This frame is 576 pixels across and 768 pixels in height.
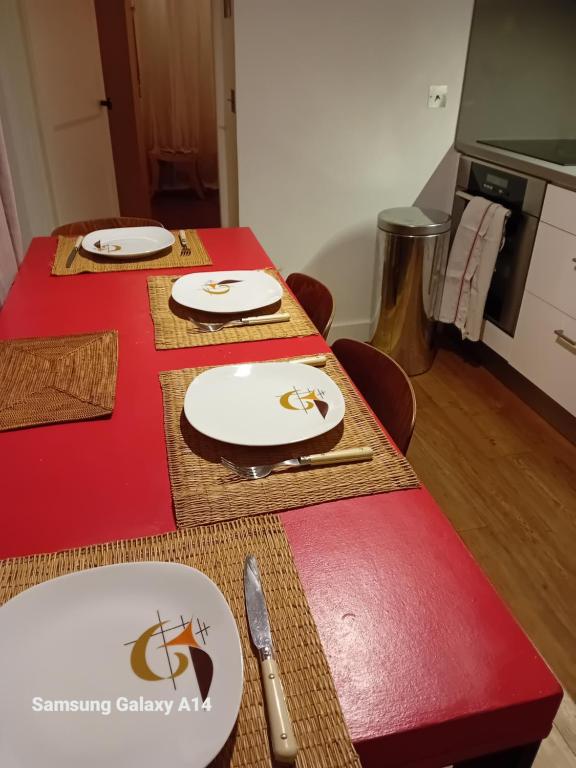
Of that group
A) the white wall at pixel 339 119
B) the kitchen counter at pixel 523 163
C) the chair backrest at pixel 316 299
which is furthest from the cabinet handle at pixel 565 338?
the chair backrest at pixel 316 299

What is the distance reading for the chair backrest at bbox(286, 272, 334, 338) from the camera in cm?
154

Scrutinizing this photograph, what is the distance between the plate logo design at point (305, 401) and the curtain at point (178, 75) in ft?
16.2

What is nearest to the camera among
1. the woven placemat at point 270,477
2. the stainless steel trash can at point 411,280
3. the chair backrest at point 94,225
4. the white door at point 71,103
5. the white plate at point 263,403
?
the woven placemat at point 270,477

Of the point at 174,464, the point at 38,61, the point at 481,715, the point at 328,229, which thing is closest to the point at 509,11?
the point at 328,229

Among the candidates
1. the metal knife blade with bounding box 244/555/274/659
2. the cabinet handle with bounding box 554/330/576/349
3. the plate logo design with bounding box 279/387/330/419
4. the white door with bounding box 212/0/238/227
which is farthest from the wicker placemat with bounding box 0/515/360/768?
the white door with bounding box 212/0/238/227

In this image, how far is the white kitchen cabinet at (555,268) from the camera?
2033 millimetres

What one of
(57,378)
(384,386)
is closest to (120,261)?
(57,378)

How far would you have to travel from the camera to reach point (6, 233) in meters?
1.60

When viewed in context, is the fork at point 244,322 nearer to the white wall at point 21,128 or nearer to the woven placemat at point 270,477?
the woven placemat at point 270,477

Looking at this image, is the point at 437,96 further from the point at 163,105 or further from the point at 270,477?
the point at 163,105

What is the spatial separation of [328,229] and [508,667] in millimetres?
2283

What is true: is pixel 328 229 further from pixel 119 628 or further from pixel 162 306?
pixel 119 628

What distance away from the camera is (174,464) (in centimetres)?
78

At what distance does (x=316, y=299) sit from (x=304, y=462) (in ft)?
2.98
